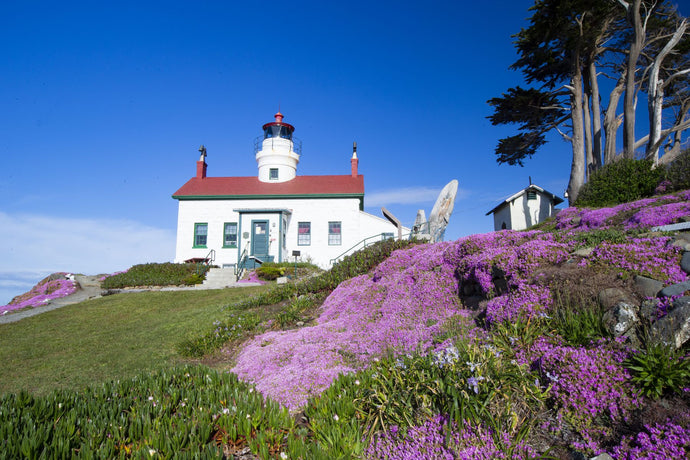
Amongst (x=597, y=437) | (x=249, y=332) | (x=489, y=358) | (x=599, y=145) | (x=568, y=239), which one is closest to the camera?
(x=597, y=437)

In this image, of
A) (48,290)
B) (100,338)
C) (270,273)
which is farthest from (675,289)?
(48,290)

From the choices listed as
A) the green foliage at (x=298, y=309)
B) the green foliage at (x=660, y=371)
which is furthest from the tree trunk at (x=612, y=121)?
the green foliage at (x=660, y=371)

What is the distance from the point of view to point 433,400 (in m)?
3.59

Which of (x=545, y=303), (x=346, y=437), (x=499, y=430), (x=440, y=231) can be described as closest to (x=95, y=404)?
(x=346, y=437)

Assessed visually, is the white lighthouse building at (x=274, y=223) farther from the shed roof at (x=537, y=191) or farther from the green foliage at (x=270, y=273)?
the shed roof at (x=537, y=191)

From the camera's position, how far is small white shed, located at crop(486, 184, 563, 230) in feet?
87.0

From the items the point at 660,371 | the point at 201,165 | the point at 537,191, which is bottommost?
the point at 660,371

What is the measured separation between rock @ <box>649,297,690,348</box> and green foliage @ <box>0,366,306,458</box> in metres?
3.51

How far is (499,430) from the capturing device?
3.18 metres

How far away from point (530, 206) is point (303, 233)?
16.5m

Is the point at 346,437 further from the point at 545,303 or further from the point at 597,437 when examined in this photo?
the point at 545,303

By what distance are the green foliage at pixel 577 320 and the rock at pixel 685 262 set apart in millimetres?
1250

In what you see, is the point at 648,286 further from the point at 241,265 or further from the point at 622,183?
the point at 241,265

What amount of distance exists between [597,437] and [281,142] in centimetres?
2879
